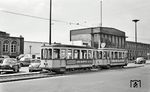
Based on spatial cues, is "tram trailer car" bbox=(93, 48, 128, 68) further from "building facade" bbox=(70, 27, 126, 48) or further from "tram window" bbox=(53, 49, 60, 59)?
"building facade" bbox=(70, 27, 126, 48)

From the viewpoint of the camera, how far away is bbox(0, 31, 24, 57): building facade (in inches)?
1879

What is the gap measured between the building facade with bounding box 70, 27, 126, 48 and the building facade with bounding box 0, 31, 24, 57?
54.6 ft

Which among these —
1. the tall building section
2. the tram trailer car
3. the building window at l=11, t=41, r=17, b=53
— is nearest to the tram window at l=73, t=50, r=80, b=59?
the tram trailer car

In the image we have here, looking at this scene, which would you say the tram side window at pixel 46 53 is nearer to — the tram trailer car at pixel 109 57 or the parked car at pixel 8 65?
the parked car at pixel 8 65

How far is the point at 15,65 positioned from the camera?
22.7 meters

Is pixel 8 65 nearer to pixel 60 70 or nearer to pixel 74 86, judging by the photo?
pixel 60 70

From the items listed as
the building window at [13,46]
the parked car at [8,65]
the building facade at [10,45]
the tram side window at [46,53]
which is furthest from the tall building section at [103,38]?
the parked car at [8,65]

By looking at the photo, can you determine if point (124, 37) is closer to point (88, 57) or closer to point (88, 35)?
point (88, 35)

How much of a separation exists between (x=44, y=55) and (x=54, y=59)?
1.30m

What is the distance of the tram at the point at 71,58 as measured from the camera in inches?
824

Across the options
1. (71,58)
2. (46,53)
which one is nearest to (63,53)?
(71,58)

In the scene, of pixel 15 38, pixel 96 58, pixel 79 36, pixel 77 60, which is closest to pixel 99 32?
pixel 79 36

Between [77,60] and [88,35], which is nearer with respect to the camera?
[77,60]

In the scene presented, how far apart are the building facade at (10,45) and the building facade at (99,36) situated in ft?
54.6
